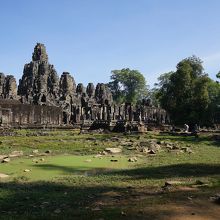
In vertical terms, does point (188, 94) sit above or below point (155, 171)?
above

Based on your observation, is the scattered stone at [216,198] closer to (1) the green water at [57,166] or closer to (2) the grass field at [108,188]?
(2) the grass field at [108,188]

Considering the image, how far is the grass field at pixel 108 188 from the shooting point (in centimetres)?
820

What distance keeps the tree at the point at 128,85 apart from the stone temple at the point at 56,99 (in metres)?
29.0

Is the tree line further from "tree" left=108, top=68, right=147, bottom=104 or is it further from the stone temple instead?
"tree" left=108, top=68, right=147, bottom=104

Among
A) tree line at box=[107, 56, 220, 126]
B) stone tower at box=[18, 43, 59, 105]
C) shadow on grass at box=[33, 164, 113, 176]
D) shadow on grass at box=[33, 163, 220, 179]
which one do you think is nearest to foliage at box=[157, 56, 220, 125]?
tree line at box=[107, 56, 220, 126]

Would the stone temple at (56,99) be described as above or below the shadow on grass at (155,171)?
above

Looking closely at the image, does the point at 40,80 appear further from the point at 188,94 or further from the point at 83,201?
the point at 83,201

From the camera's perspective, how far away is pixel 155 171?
47.3ft

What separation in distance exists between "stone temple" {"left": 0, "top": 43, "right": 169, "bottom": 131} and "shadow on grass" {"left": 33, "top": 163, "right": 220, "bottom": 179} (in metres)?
35.2

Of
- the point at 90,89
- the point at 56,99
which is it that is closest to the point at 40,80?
the point at 56,99

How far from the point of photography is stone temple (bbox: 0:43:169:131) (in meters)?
54.5

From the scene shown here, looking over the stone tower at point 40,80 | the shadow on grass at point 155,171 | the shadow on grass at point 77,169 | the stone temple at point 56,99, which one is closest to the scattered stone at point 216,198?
the shadow on grass at point 155,171

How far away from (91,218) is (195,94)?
49973 millimetres

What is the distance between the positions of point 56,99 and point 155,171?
53.9 metres
